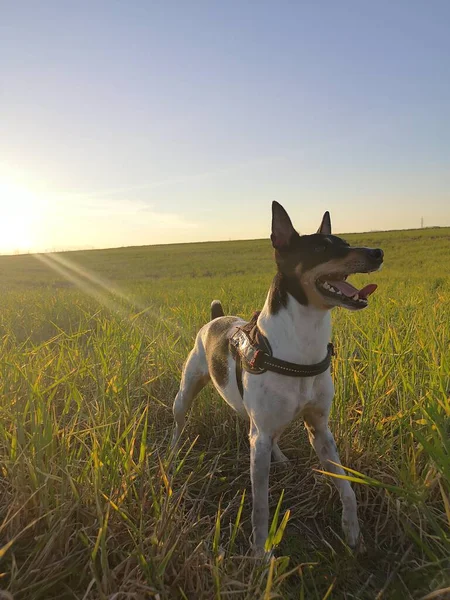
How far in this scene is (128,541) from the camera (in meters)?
1.90

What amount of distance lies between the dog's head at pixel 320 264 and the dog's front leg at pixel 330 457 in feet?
2.51

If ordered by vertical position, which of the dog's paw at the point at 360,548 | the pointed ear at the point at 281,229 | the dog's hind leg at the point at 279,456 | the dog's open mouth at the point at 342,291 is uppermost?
the pointed ear at the point at 281,229

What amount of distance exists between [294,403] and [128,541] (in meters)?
1.10

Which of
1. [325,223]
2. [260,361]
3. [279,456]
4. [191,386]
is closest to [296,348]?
[260,361]

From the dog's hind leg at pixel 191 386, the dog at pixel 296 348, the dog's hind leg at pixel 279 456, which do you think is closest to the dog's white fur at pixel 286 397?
the dog at pixel 296 348

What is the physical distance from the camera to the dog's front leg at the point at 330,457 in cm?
232

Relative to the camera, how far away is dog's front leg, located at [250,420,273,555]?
2.28m

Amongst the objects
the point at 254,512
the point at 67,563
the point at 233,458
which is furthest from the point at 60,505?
the point at 233,458

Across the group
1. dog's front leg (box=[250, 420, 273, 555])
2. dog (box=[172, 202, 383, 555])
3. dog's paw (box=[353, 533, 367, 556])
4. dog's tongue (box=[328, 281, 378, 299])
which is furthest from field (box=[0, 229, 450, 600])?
dog's tongue (box=[328, 281, 378, 299])

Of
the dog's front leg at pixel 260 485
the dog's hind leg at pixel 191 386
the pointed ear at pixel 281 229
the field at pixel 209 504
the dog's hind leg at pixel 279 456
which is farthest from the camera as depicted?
the dog's hind leg at pixel 191 386

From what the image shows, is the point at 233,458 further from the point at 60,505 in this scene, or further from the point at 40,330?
the point at 40,330

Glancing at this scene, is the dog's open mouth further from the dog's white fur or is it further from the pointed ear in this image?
the pointed ear

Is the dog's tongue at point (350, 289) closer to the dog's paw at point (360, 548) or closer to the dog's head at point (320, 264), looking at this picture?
the dog's head at point (320, 264)

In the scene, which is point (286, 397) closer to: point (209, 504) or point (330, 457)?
point (330, 457)
